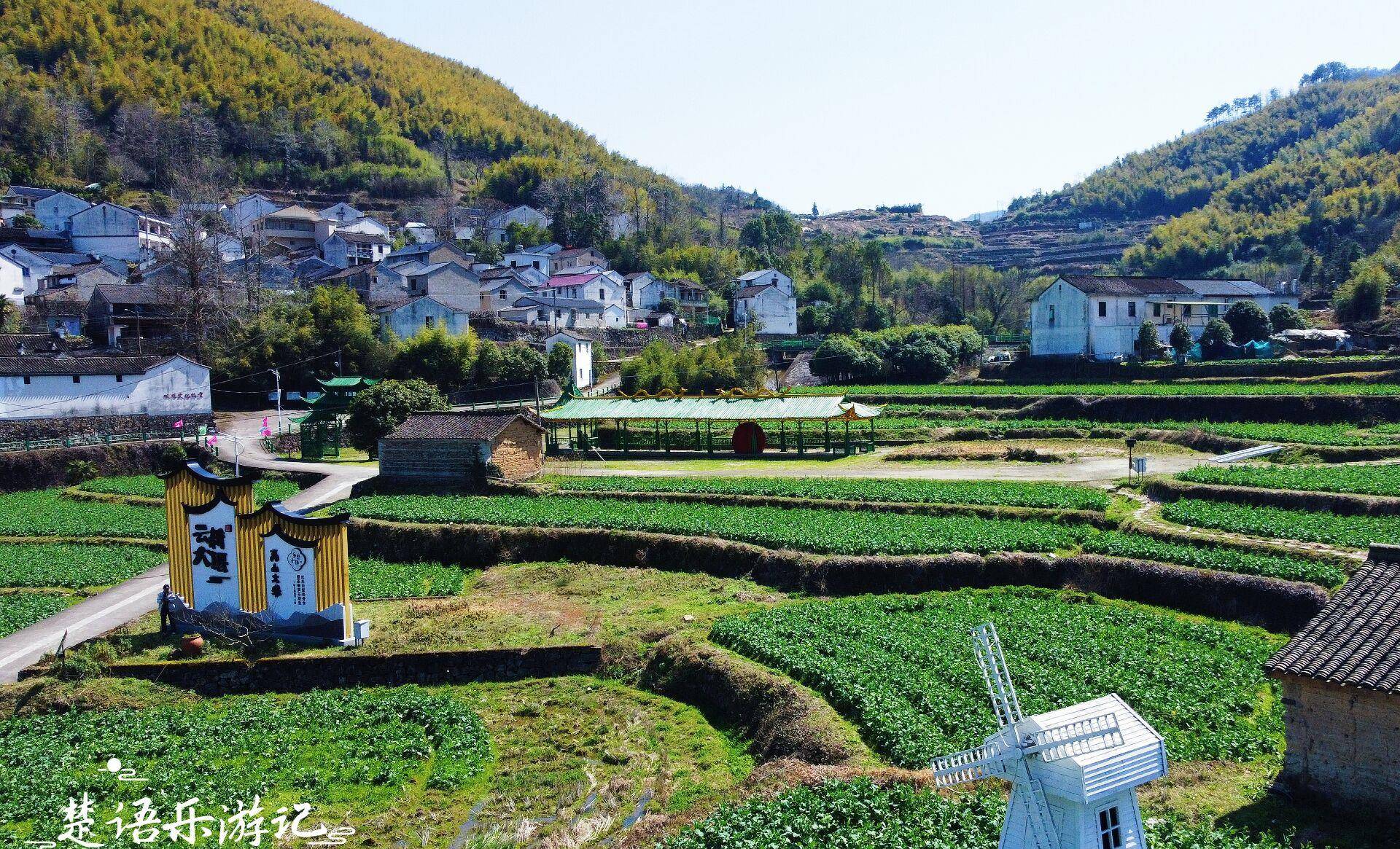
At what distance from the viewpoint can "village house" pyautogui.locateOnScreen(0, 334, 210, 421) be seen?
4862 cm

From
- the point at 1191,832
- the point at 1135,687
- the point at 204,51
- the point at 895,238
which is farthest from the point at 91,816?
the point at 895,238

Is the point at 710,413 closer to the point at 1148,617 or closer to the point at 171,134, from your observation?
the point at 1148,617

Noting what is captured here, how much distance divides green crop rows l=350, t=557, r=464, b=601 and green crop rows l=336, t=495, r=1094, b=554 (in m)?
2.53

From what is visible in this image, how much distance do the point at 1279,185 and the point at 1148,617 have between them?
111766 millimetres

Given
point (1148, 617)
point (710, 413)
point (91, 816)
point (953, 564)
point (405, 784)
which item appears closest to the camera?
point (91, 816)

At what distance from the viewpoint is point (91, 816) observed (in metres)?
15.4

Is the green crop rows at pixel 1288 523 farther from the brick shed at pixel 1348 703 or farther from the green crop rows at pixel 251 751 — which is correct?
the green crop rows at pixel 251 751

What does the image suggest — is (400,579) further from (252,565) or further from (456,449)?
(456,449)

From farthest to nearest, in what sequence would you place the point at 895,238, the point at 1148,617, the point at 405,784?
the point at 895,238, the point at 1148,617, the point at 405,784

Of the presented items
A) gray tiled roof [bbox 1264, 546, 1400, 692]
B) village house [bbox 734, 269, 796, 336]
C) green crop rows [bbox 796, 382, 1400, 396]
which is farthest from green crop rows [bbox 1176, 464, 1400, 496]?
village house [bbox 734, 269, 796, 336]

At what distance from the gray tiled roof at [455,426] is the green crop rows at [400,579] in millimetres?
7785

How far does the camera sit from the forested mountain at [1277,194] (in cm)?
9381

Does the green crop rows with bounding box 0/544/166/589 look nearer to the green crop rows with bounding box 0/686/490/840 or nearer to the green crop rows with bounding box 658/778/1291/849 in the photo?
the green crop rows with bounding box 0/686/490/840

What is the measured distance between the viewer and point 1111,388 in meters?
52.7
